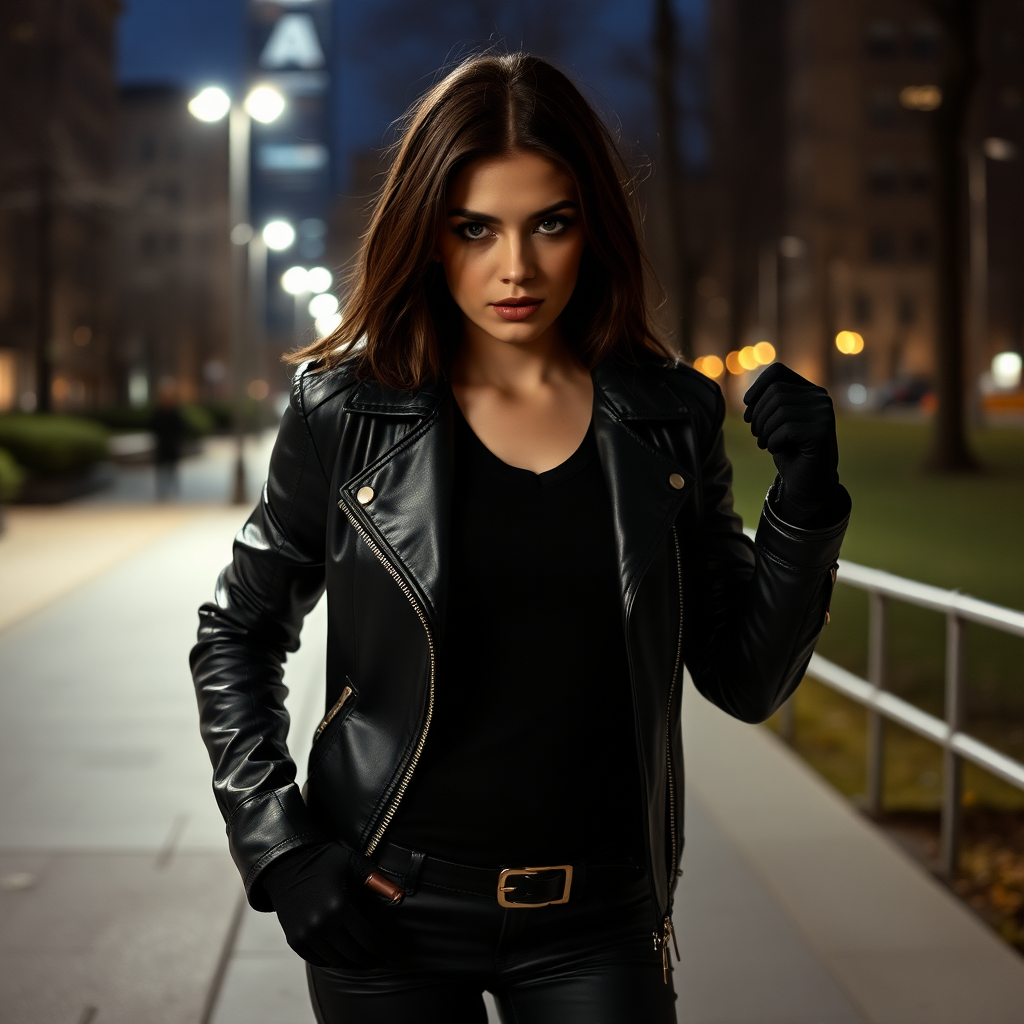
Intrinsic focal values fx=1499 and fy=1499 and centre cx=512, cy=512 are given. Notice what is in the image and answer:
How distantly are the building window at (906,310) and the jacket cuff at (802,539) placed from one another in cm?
8703

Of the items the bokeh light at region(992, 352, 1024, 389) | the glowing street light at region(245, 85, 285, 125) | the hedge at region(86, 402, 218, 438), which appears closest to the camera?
the glowing street light at region(245, 85, 285, 125)

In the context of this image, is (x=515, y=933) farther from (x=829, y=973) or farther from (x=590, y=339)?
(x=829, y=973)

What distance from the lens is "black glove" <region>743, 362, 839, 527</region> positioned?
2115 mm

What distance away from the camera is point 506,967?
6.84 feet

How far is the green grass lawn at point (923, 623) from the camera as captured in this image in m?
7.71

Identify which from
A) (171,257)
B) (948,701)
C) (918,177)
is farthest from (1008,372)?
(948,701)

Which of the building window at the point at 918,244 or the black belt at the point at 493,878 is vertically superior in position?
the building window at the point at 918,244

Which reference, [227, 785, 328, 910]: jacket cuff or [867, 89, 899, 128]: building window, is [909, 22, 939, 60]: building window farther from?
[227, 785, 328, 910]: jacket cuff

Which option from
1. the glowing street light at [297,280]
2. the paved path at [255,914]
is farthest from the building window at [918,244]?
the paved path at [255,914]

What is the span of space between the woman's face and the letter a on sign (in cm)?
12347

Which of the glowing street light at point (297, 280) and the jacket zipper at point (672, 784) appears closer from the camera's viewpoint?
the jacket zipper at point (672, 784)

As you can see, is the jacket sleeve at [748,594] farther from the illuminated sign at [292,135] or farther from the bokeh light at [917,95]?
the illuminated sign at [292,135]

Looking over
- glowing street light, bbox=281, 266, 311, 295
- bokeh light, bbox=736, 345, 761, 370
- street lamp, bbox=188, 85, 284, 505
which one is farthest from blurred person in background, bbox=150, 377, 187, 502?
bokeh light, bbox=736, 345, 761, 370

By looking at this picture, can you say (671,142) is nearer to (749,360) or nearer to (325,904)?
(325,904)
